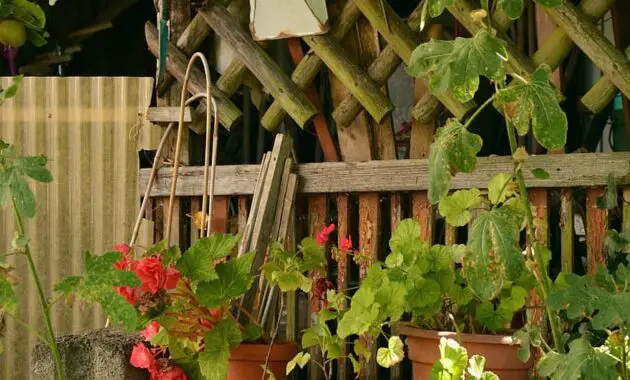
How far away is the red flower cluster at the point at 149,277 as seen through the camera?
11.8 ft

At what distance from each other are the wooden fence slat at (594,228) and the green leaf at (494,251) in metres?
1.69

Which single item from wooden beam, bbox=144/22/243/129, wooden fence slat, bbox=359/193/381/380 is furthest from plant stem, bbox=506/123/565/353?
wooden beam, bbox=144/22/243/129

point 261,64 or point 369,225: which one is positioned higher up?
point 261,64

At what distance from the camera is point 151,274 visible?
3598 millimetres

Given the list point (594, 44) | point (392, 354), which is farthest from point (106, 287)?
point (594, 44)

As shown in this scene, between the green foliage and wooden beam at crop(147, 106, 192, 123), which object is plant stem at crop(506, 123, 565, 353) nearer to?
the green foliage

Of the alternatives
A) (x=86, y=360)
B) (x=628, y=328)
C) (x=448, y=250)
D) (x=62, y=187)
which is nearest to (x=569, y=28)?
(x=448, y=250)

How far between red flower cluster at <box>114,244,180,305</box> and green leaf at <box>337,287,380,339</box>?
0.56 meters

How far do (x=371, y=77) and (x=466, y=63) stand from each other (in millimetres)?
2220

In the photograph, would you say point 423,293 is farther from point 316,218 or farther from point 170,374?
point 316,218

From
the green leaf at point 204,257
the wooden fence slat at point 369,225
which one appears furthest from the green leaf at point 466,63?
the wooden fence slat at point 369,225

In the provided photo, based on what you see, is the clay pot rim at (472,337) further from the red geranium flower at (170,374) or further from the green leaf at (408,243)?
the red geranium flower at (170,374)

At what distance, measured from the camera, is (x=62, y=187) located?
584 centimetres

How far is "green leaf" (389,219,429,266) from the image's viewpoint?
3.68m
